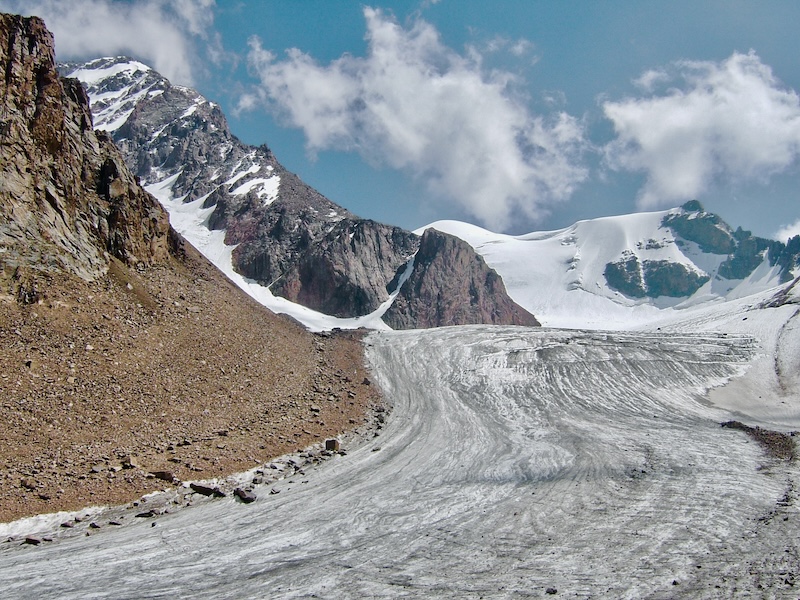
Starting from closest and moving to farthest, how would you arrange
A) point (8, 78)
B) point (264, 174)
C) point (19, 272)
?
point (19, 272)
point (8, 78)
point (264, 174)

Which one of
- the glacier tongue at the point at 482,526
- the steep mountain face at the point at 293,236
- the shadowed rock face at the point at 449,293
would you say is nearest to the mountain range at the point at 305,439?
the glacier tongue at the point at 482,526

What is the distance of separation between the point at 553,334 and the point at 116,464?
42.2 meters

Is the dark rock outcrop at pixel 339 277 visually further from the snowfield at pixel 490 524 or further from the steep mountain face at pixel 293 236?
the snowfield at pixel 490 524

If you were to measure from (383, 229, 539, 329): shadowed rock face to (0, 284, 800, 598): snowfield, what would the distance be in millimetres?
116775

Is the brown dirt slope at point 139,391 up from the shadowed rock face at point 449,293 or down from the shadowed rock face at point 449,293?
down

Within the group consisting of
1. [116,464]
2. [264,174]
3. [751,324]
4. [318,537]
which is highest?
[264,174]

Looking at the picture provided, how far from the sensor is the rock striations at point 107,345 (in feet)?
57.6

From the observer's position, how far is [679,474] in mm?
19781

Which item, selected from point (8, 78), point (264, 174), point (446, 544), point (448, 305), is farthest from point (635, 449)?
point (264, 174)

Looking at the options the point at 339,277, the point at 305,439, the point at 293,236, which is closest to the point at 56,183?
the point at 305,439

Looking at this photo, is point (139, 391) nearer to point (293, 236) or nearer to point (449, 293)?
point (293, 236)

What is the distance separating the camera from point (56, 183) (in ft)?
92.3

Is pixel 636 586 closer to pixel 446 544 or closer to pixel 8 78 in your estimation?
pixel 446 544

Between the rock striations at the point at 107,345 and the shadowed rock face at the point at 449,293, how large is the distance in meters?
113
